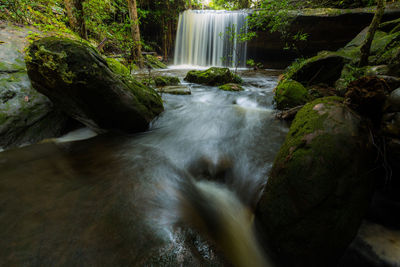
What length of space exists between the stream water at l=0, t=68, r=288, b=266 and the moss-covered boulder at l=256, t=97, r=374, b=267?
0.64 meters

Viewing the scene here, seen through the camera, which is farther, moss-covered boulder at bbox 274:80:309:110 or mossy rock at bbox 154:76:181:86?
mossy rock at bbox 154:76:181:86

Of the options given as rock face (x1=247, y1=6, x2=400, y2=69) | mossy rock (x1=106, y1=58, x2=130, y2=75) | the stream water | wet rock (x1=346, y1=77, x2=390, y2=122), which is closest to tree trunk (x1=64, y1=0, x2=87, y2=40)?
mossy rock (x1=106, y1=58, x2=130, y2=75)

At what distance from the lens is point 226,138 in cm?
362

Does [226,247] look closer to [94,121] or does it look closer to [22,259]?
[22,259]

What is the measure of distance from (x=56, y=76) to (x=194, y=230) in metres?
2.88

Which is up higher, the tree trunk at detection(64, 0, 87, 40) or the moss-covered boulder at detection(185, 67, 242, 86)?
the tree trunk at detection(64, 0, 87, 40)

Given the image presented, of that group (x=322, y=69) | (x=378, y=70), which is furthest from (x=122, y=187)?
(x=322, y=69)

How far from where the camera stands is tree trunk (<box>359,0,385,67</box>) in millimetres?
3039

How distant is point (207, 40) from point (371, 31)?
15.1 meters

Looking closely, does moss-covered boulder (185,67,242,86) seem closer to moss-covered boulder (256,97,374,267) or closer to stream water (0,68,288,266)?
stream water (0,68,288,266)

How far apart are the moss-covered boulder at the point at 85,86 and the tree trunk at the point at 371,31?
4.85m

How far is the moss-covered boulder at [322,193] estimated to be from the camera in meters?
1.43

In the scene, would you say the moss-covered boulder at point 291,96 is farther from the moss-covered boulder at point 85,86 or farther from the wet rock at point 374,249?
the moss-covered boulder at point 85,86

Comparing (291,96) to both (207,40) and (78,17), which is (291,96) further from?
(207,40)
